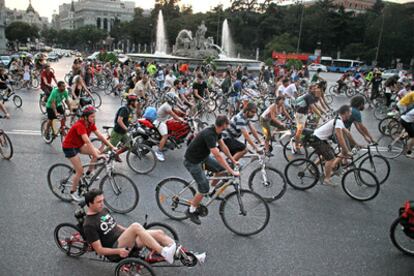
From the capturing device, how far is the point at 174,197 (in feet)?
18.0

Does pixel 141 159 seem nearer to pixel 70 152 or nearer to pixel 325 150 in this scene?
pixel 70 152

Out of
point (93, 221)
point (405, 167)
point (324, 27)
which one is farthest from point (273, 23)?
point (93, 221)

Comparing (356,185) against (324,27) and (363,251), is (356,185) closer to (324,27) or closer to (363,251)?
(363,251)

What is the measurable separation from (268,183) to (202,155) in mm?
1788

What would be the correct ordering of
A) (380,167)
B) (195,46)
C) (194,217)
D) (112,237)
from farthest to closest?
→ (195,46), (380,167), (194,217), (112,237)

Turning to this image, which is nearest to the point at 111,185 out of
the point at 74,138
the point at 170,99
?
the point at 74,138

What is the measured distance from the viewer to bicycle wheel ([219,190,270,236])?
16.7 feet

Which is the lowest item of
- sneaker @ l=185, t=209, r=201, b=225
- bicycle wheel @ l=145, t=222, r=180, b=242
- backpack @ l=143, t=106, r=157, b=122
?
sneaker @ l=185, t=209, r=201, b=225

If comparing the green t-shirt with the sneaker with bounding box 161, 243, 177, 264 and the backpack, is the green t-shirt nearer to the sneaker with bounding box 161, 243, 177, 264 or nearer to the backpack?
the backpack

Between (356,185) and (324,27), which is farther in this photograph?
(324,27)

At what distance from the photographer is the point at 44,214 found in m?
5.55

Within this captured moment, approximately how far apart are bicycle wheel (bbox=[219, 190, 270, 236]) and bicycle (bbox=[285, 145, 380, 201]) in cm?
191

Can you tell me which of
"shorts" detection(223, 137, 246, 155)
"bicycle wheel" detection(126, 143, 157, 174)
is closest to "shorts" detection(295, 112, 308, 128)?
"shorts" detection(223, 137, 246, 155)

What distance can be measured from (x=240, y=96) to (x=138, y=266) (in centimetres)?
1146
